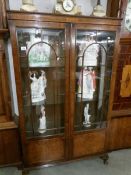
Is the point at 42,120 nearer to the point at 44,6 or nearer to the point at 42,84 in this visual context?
the point at 42,84

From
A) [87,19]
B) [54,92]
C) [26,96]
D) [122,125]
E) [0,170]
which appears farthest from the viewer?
[122,125]

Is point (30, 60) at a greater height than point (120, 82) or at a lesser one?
greater

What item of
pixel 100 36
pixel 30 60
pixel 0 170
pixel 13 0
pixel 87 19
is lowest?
pixel 0 170

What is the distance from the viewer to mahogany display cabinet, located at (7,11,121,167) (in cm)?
143

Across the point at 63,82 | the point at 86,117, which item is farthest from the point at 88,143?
the point at 63,82

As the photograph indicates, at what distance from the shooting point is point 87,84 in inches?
70.3

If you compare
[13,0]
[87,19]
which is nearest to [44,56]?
[87,19]

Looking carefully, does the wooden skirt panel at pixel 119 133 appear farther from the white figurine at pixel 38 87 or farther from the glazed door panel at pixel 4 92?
the glazed door panel at pixel 4 92

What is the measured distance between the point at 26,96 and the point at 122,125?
1.28m

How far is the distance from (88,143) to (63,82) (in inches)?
30.8

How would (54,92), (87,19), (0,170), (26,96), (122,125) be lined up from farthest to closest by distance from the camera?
1. (122,125)
2. (0,170)
3. (54,92)
4. (26,96)
5. (87,19)

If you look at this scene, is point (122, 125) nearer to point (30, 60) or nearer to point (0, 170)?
point (30, 60)

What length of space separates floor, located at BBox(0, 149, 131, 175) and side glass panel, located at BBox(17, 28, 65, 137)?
483mm

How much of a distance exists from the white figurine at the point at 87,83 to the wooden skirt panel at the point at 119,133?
1.68 ft
